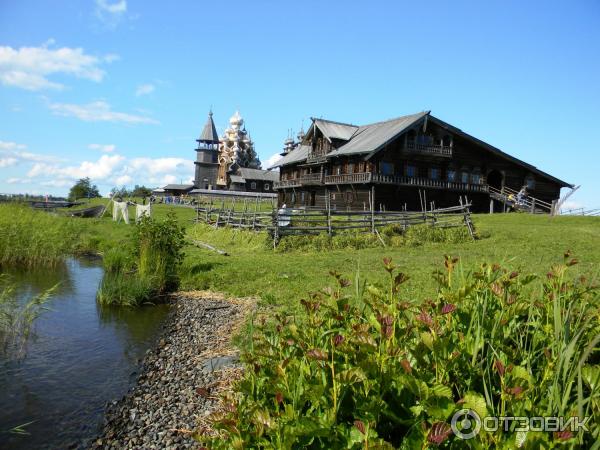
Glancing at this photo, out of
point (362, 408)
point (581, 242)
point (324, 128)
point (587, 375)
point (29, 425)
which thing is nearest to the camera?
point (362, 408)

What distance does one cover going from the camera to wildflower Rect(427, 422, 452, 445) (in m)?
1.69

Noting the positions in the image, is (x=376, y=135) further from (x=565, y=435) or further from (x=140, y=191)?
Answer: (x=140, y=191)

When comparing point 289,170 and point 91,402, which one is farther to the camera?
point 289,170

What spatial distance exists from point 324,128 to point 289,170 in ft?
34.1

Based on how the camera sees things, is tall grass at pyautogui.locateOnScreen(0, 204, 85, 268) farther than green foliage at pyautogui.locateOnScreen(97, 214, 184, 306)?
Yes

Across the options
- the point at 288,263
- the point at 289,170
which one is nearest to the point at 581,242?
the point at 288,263

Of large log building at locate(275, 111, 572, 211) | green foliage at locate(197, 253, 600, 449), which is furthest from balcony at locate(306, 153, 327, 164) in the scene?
green foliage at locate(197, 253, 600, 449)

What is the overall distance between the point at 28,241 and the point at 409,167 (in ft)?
Answer: 95.5

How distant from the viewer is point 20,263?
15.4 meters

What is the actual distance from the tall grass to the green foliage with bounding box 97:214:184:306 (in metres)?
3.62

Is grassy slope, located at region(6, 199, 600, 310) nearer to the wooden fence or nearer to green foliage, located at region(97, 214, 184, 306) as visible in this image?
green foliage, located at region(97, 214, 184, 306)

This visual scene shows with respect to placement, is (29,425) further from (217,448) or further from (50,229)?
(50,229)

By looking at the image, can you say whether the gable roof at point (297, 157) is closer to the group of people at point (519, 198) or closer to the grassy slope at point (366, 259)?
the group of people at point (519, 198)

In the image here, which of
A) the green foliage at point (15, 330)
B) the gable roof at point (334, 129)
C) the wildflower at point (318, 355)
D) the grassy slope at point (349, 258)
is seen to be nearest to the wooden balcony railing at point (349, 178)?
the gable roof at point (334, 129)
